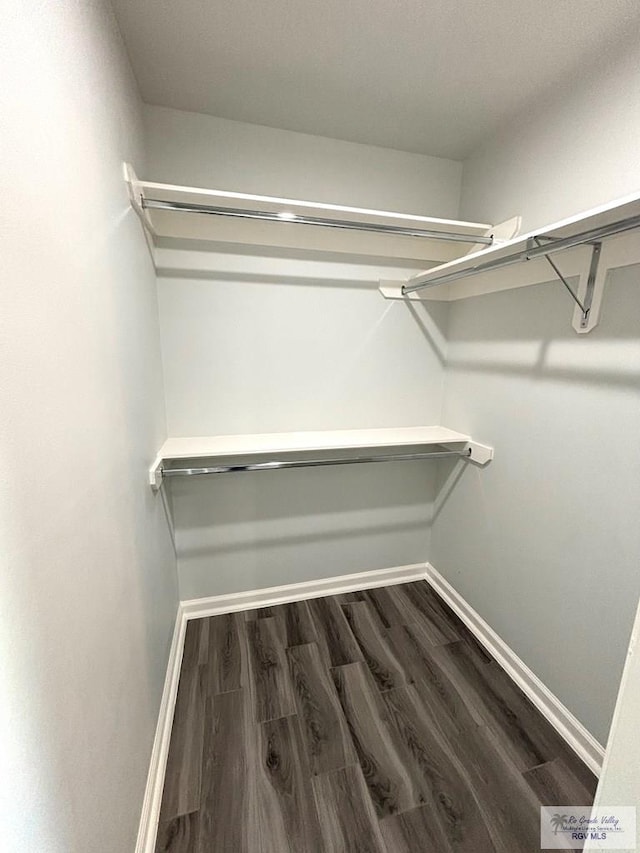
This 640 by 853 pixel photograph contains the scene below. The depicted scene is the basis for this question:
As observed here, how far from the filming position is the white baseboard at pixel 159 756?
3.31 feet

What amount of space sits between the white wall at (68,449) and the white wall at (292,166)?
378 mm

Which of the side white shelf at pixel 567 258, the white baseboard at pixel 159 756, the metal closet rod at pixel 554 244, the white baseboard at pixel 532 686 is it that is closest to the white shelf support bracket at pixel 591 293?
the side white shelf at pixel 567 258

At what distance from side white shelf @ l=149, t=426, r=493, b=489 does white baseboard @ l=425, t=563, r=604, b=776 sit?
33.4 inches

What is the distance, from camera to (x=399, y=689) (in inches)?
60.1

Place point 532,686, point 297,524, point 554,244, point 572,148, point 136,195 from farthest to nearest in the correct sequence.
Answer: point 297,524 → point 532,686 → point 572,148 → point 136,195 → point 554,244

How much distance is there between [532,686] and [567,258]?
1762 millimetres

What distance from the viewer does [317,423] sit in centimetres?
188

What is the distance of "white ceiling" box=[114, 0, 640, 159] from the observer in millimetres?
1005

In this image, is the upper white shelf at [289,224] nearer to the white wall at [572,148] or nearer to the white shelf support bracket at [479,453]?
the white wall at [572,148]

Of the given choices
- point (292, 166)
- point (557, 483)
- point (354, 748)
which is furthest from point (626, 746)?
point (292, 166)

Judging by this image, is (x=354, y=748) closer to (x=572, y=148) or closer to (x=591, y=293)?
(x=591, y=293)

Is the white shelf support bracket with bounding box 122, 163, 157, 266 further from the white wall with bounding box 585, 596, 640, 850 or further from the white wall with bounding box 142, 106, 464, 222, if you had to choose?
the white wall with bounding box 585, 596, 640, 850

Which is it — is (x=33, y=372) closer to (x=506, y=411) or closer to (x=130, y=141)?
(x=130, y=141)

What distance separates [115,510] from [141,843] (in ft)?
3.15
